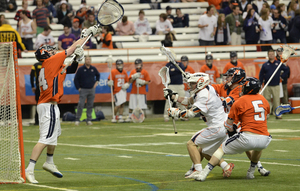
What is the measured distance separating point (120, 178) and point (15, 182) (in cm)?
151

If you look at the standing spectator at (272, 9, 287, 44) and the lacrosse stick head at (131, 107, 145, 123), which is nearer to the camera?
the lacrosse stick head at (131, 107, 145, 123)

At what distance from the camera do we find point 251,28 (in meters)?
21.5

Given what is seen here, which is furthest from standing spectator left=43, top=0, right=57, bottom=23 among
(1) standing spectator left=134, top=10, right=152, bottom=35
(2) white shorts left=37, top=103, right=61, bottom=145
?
(2) white shorts left=37, top=103, right=61, bottom=145

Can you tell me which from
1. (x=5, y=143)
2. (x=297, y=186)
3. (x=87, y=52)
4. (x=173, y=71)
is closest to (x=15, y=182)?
(x=5, y=143)

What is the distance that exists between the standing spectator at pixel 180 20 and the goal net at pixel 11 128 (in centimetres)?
1501

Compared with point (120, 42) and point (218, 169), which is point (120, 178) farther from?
point (120, 42)

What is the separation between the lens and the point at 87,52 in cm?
1952

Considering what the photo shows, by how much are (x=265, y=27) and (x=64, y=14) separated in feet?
27.5

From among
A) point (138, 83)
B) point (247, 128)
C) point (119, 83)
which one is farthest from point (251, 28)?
point (247, 128)

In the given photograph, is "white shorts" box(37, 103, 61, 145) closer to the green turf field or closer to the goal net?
the goal net

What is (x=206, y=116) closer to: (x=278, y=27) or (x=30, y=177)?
(x=30, y=177)

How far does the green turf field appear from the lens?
7004 millimetres

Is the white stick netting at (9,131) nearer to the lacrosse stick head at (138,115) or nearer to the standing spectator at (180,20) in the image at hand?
the lacrosse stick head at (138,115)

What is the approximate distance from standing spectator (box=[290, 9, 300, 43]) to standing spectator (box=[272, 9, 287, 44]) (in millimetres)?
364
